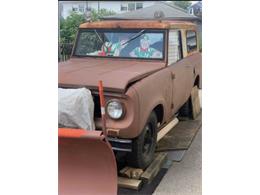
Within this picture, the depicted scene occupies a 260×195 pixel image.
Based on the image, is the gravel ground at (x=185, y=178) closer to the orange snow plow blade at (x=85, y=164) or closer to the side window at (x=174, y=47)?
the orange snow plow blade at (x=85, y=164)

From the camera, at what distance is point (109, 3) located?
10.8 feet

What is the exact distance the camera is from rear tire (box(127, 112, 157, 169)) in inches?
125

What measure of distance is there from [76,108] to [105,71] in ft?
2.45

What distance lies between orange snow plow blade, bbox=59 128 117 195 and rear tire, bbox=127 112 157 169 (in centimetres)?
44

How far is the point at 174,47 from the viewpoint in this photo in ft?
14.4

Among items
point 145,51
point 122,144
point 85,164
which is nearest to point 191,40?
point 145,51

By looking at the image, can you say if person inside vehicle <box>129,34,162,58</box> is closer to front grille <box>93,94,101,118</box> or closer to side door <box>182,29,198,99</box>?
side door <box>182,29,198,99</box>

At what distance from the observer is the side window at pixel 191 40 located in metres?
5.08

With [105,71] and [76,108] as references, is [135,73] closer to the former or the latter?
[105,71]

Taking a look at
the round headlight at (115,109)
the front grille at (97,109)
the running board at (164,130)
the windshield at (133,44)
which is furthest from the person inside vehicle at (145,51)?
the round headlight at (115,109)
